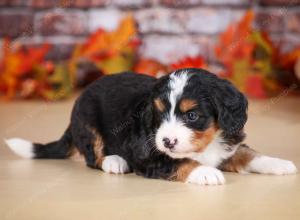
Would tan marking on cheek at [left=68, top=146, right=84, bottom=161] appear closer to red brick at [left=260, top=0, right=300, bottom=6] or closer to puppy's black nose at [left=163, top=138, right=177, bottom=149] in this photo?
puppy's black nose at [left=163, top=138, right=177, bottom=149]

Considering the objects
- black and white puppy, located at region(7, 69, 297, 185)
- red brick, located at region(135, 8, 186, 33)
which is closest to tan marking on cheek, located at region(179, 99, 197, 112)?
black and white puppy, located at region(7, 69, 297, 185)

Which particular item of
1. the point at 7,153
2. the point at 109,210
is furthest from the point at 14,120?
the point at 109,210

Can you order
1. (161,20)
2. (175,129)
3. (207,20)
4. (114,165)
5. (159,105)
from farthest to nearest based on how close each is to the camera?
(161,20), (207,20), (114,165), (159,105), (175,129)

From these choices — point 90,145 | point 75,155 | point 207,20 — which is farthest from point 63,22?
point 90,145

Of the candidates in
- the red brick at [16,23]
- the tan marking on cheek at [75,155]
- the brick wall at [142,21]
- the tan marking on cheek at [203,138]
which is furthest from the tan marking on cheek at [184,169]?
the red brick at [16,23]

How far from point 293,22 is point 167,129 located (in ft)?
13.5

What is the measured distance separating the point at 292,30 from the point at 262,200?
4323 mm

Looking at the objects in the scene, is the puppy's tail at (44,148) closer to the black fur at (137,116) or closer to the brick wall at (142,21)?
the black fur at (137,116)

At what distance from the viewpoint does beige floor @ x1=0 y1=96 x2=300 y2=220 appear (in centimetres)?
282

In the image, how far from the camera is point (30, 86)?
680 cm

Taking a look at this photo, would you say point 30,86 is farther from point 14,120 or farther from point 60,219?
point 60,219

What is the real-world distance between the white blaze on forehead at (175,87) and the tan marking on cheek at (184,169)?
0.30 metres

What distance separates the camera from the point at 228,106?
3.43m

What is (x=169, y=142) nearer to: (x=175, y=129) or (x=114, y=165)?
(x=175, y=129)
